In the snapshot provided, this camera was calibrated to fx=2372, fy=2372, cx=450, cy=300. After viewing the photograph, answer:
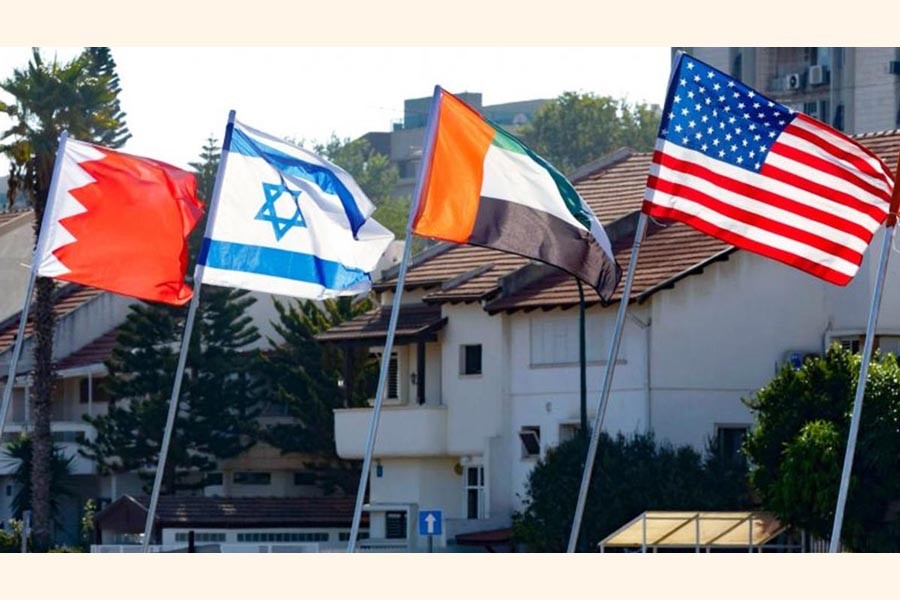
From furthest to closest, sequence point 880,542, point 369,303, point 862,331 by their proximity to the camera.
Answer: point 369,303
point 862,331
point 880,542

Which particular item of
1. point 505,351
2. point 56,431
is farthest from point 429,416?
point 56,431

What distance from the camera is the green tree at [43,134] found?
60000 millimetres

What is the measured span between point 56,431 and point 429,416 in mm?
20892

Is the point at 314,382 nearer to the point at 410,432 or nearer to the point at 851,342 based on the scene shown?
the point at 410,432

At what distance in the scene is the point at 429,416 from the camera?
5362 centimetres

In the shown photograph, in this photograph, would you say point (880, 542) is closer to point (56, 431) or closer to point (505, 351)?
point (505, 351)

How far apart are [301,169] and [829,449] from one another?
15247 mm

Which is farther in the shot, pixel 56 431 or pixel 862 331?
pixel 56 431

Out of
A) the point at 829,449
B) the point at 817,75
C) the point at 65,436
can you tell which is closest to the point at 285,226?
the point at 829,449

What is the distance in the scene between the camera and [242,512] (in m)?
60.3

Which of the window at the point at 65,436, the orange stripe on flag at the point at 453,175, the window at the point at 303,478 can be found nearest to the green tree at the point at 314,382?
the window at the point at 303,478

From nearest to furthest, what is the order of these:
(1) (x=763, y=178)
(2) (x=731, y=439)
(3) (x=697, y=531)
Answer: (1) (x=763, y=178), (3) (x=697, y=531), (2) (x=731, y=439)

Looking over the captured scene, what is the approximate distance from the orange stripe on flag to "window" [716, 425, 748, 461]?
22.2m

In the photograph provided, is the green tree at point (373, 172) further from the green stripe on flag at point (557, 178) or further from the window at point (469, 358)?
the green stripe on flag at point (557, 178)
